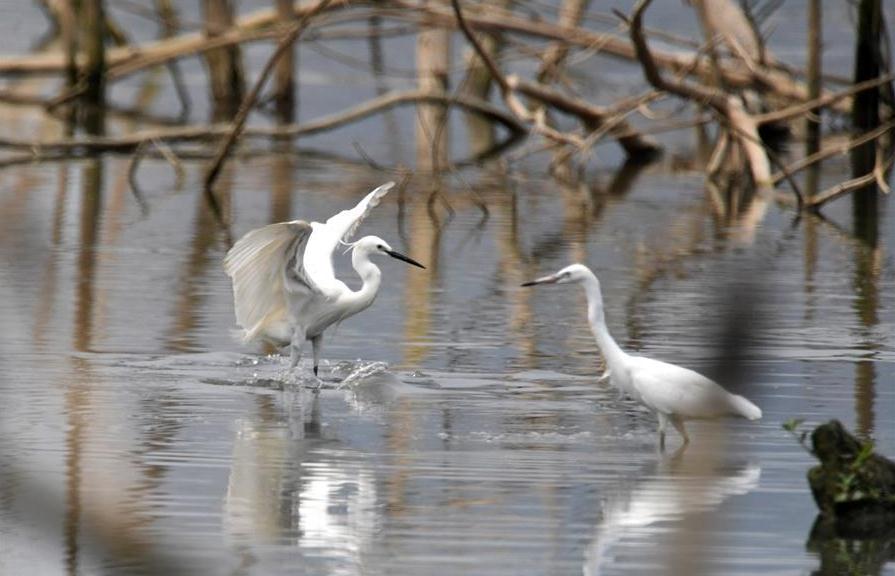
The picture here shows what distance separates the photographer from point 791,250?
16484mm

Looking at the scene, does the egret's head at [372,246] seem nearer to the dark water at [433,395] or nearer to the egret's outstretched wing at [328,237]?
the egret's outstretched wing at [328,237]

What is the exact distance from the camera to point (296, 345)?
11164 mm

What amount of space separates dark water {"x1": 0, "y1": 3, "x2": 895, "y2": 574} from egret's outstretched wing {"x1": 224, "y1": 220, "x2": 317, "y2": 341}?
0.27 meters

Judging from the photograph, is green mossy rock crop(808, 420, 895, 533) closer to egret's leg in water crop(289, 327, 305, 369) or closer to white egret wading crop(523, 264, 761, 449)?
white egret wading crop(523, 264, 761, 449)

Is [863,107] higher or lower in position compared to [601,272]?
higher

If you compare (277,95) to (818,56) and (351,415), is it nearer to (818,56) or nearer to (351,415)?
(818,56)

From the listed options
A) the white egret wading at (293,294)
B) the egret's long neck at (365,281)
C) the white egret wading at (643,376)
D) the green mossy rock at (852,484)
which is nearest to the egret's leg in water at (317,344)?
the white egret wading at (293,294)

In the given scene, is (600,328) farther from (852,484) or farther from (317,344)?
(317,344)

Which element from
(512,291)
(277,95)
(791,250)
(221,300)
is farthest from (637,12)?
(277,95)

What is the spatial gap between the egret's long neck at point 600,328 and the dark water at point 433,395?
369mm

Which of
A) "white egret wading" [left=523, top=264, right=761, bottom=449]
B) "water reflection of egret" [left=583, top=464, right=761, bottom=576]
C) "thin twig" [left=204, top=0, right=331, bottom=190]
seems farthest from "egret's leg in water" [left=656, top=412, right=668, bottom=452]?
"thin twig" [left=204, top=0, right=331, bottom=190]

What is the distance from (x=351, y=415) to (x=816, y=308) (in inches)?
184

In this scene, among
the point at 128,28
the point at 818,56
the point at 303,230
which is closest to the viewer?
the point at 303,230

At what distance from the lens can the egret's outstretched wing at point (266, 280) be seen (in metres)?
10.7
